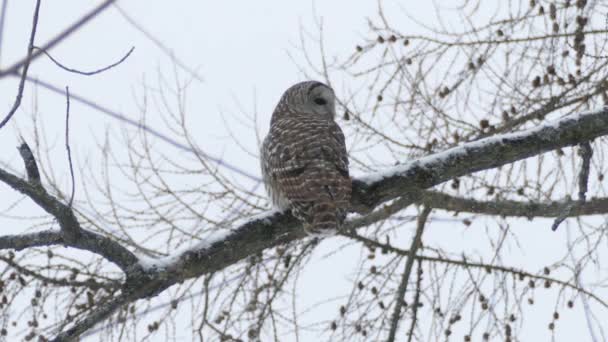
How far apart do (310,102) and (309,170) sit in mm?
1509

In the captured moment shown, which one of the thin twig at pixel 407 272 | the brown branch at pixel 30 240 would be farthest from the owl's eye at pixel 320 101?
the brown branch at pixel 30 240

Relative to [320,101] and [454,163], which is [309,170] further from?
[320,101]

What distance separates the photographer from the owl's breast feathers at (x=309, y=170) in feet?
15.7

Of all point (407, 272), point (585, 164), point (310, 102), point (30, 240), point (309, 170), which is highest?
point (310, 102)

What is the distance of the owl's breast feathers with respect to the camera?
4797 mm

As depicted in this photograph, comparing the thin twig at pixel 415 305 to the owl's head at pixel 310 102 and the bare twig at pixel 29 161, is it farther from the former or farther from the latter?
the bare twig at pixel 29 161

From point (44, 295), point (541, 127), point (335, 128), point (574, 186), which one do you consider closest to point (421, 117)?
point (335, 128)

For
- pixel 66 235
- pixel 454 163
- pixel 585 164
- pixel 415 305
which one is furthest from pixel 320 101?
pixel 66 235

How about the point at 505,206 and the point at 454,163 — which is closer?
the point at 454,163

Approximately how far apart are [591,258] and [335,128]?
203 cm

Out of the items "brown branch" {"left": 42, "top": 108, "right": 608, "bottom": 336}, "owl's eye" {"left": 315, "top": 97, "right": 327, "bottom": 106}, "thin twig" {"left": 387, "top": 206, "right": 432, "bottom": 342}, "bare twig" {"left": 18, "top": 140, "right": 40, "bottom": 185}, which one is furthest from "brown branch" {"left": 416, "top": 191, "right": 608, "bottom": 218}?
"bare twig" {"left": 18, "top": 140, "right": 40, "bottom": 185}

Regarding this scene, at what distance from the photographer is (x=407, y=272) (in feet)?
18.7

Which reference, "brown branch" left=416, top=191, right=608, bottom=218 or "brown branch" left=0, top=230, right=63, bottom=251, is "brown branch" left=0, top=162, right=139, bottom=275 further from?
"brown branch" left=416, top=191, right=608, bottom=218

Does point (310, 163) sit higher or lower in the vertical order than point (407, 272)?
higher
